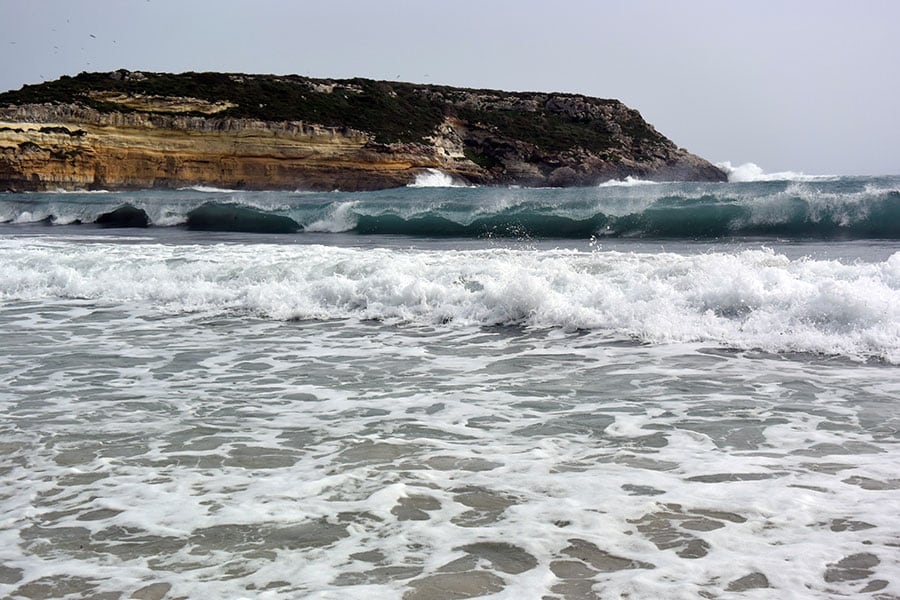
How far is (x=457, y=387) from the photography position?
227 inches

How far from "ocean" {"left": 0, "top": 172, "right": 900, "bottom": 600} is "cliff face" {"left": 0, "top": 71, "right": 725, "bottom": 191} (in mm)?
37375

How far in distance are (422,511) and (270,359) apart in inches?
142

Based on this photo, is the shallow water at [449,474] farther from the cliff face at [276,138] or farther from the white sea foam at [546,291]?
the cliff face at [276,138]

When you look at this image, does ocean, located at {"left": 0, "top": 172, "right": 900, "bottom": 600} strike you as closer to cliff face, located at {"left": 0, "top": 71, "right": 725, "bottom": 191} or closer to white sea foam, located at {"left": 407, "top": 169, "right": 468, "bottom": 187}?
cliff face, located at {"left": 0, "top": 71, "right": 725, "bottom": 191}

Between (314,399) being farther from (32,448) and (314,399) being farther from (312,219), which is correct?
(312,219)

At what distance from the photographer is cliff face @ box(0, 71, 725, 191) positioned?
44.5 meters

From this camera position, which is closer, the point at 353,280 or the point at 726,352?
the point at 726,352

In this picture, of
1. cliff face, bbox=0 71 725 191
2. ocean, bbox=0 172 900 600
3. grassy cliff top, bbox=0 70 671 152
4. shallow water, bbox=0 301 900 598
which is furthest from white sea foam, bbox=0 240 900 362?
grassy cliff top, bbox=0 70 671 152

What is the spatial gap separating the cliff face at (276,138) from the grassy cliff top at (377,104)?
0.54 ft

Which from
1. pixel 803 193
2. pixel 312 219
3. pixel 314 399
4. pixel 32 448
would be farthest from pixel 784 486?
pixel 312 219

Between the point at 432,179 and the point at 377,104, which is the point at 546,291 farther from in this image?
the point at 377,104

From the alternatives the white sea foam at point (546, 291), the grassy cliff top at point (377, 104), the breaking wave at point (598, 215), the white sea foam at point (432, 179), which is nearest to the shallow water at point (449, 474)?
the white sea foam at point (546, 291)

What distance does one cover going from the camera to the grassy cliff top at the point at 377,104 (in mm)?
50375

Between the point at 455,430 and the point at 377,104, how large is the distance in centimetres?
5643
